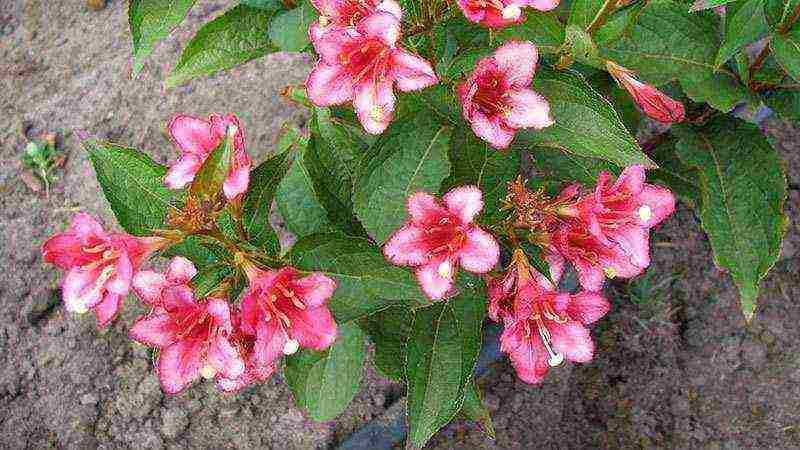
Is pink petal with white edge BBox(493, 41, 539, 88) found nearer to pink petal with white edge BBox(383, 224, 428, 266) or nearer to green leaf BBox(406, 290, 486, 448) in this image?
pink petal with white edge BBox(383, 224, 428, 266)

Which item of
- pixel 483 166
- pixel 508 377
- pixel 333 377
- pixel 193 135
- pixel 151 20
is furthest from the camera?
pixel 508 377

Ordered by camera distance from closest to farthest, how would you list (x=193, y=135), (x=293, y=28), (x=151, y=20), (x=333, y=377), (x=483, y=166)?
(x=193, y=135) < (x=483, y=166) < (x=151, y=20) < (x=293, y=28) < (x=333, y=377)

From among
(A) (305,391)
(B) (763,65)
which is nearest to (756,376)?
(B) (763,65)

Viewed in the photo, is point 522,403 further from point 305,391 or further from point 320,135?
point 320,135

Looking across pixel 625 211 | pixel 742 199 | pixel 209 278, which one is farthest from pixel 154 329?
pixel 742 199

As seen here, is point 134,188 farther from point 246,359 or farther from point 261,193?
point 246,359

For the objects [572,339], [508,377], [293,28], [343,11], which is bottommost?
[508,377]

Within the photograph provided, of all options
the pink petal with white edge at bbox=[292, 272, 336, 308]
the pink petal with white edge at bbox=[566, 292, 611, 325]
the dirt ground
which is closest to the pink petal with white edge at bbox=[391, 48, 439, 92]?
the pink petal with white edge at bbox=[292, 272, 336, 308]
